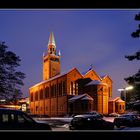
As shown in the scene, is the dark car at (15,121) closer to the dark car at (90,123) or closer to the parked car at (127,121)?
the dark car at (90,123)

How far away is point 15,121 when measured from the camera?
721cm

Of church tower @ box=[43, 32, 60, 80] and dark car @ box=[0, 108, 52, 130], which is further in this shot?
church tower @ box=[43, 32, 60, 80]

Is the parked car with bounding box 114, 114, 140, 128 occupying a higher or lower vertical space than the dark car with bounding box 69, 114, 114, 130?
lower

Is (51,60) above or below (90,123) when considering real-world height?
above

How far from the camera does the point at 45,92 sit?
91.7 ft

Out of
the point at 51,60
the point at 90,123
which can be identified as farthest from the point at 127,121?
the point at 51,60

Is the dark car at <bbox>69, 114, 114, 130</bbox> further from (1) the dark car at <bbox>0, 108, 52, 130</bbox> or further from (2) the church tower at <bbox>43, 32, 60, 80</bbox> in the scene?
(1) the dark car at <bbox>0, 108, 52, 130</bbox>

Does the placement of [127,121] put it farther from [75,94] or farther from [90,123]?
[75,94]

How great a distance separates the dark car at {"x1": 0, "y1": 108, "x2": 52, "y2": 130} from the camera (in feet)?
23.1

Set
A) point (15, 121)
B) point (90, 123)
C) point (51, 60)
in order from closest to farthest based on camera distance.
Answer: point (15, 121), point (90, 123), point (51, 60)

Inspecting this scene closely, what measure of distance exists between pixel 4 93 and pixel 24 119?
11.8 feet

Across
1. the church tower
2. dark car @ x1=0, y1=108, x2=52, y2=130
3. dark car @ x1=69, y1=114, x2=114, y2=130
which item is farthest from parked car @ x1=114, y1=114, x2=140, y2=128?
dark car @ x1=0, y1=108, x2=52, y2=130
